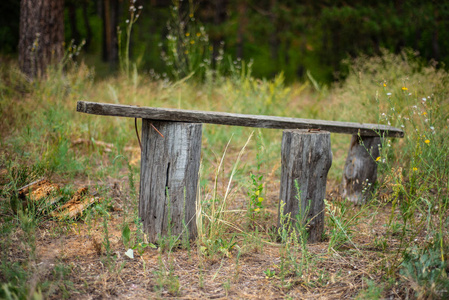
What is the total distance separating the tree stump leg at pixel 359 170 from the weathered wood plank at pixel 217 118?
0.70 ft

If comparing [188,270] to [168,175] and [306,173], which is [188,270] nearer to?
[168,175]

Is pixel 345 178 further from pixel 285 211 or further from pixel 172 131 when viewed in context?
pixel 172 131

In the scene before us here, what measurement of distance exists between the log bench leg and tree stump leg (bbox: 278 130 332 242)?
0.61 metres

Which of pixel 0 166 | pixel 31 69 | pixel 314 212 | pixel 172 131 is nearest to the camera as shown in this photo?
pixel 172 131

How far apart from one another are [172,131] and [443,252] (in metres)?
1.63

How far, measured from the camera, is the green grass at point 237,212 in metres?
1.89

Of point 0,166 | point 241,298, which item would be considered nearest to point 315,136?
point 241,298

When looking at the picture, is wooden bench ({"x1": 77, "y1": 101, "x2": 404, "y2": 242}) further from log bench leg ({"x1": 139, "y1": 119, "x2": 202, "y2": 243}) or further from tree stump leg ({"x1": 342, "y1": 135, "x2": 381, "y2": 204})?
tree stump leg ({"x1": 342, "y1": 135, "x2": 381, "y2": 204})

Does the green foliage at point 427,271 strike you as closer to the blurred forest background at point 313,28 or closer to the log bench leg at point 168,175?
the log bench leg at point 168,175

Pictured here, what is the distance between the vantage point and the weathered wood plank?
2133mm

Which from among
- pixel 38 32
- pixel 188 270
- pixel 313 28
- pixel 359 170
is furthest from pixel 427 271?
pixel 313 28

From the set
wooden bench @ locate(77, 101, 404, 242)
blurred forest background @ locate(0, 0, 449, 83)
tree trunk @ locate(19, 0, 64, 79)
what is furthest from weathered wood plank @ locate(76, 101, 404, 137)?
tree trunk @ locate(19, 0, 64, 79)

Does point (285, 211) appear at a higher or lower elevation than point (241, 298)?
higher

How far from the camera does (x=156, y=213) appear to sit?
2.30 m
